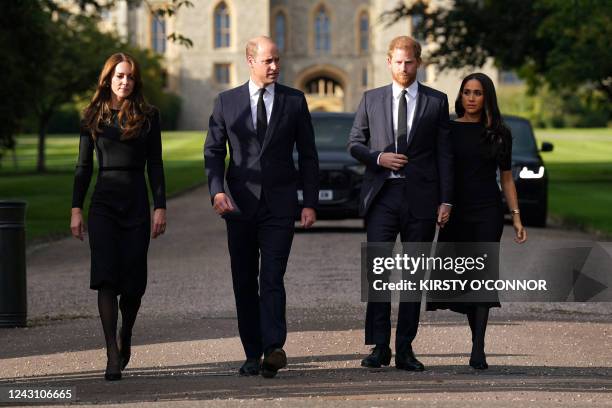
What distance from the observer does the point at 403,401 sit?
7.07 metres

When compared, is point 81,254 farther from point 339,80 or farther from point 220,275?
point 339,80

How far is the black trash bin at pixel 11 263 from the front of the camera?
11219 millimetres

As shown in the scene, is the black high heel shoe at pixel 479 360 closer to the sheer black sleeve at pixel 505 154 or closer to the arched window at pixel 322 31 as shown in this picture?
the sheer black sleeve at pixel 505 154

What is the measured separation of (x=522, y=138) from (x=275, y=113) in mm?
15213

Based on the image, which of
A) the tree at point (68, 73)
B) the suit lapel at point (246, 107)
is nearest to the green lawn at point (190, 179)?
the tree at point (68, 73)

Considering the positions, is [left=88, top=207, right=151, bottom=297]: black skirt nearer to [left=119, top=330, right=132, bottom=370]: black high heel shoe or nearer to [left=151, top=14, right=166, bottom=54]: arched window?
[left=119, top=330, right=132, bottom=370]: black high heel shoe

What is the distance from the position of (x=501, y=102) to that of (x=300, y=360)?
8803cm

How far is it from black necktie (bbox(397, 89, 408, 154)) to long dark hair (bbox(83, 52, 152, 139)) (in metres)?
1.40

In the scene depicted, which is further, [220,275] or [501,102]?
[501,102]

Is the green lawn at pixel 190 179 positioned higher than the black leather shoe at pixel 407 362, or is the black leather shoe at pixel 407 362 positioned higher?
the black leather shoe at pixel 407 362

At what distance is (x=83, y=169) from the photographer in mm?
8398

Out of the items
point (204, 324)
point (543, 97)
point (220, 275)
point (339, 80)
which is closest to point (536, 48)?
point (220, 275)

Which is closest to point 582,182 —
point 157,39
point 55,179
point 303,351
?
point 55,179

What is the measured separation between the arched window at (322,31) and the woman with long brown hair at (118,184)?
3786 inches
